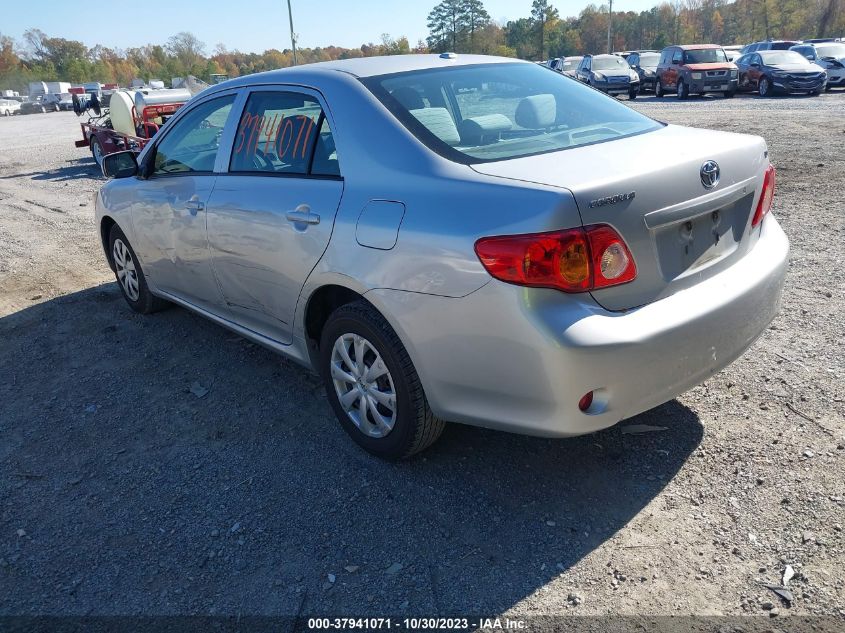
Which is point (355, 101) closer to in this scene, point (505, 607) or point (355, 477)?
point (355, 477)

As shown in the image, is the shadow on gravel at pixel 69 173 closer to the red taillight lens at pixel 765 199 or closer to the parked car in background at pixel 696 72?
the red taillight lens at pixel 765 199

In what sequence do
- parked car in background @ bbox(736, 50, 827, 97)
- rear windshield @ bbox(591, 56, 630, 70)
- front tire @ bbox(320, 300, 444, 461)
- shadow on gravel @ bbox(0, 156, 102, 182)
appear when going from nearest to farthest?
1. front tire @ bbox(320, 300, 444, 461)
2. shadow on gravel @ bbox(0, 156, 102, 182)
3. parked car in background @ bbox(736, 50, 827, 97)
4. rear windshield @ bbox(591, 56, 630, 70)

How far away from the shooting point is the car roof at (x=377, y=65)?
3629 millimetres

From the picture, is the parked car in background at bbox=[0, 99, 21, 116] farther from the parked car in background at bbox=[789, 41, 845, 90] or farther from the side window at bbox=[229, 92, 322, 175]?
the side window at bbox=[229, 92, 322, 175]

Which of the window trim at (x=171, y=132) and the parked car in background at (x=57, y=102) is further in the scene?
the parked car in background at (x=57, y=102)

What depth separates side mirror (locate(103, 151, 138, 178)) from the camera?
5094mm

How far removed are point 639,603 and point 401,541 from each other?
94cm

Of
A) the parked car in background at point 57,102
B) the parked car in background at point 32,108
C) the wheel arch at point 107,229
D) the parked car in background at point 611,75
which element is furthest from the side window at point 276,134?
the parked car in background at point 32,108

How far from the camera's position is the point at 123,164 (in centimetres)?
510

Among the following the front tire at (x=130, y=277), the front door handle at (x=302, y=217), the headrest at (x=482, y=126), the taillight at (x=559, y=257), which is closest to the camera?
the taillight at (x=559, y=257)

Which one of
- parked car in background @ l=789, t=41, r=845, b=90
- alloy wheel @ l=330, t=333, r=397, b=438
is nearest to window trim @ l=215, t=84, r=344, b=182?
alloy wheel @ l=330, t=333, r=397, b=438

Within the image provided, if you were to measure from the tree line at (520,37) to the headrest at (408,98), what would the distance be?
263ft

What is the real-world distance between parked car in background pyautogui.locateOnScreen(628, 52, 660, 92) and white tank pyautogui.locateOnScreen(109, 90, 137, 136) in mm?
20922

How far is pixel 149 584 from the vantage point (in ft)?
8.95
